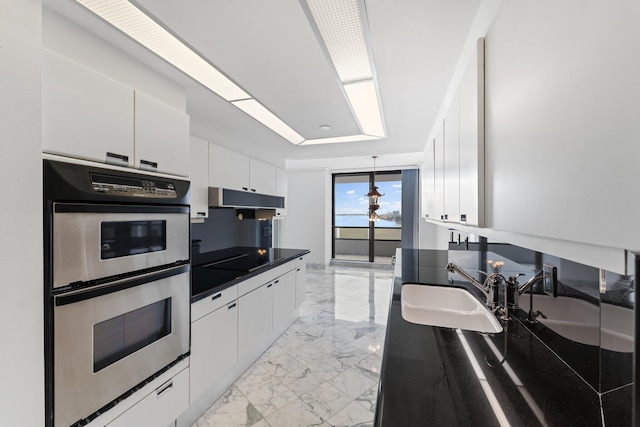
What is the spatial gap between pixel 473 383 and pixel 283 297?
7.78 ft

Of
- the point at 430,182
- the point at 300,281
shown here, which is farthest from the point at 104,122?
the point at 430,182

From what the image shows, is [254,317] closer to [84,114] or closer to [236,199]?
[236,199]

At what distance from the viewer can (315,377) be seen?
2256mm

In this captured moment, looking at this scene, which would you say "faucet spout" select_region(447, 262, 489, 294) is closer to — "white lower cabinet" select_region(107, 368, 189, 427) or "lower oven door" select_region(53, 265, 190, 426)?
"lower oven door" select_region(53, 265, 190, 426)

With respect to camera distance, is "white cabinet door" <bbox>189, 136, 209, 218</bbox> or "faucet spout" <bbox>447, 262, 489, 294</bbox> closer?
"faucet spout" <bbox>447, 262, 489, 294</bbox>

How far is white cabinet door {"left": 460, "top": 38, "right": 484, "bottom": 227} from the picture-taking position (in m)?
1.10

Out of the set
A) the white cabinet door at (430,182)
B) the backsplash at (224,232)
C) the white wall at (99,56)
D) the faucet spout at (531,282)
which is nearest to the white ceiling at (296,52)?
the white wall at (99,56)

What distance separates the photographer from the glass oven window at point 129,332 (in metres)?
1.24

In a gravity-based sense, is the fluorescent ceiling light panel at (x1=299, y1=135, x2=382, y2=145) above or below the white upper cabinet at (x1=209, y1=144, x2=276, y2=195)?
above

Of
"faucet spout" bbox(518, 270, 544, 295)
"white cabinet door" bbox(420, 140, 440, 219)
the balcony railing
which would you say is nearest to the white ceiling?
"white cabinet door" bbox(420, 140, 440, 219)

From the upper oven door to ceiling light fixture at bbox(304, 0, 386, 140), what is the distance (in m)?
1.44

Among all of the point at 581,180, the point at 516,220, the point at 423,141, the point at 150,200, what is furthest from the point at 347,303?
the point at 581,180

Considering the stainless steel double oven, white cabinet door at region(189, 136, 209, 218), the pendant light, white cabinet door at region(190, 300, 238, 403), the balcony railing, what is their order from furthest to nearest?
the balcony railing, the pendant light, white cabinet door at region(189, 136, 209, 218), white cabinet door at region(190, 300, 238, 403), the stainless steel double oven

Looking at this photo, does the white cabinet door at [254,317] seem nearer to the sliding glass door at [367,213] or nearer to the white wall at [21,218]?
the white wall at [21,218]
